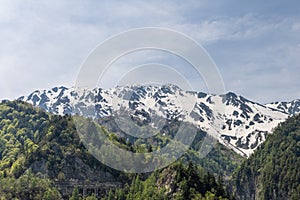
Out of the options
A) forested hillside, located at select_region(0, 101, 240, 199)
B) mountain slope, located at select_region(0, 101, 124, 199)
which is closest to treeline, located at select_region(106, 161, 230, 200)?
forested hillside, located at select_region(0, 101, 240, 199)

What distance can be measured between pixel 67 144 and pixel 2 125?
200ft

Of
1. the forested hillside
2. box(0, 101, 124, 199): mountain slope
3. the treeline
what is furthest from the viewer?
box(0, 101, 124, 199): mountain slope

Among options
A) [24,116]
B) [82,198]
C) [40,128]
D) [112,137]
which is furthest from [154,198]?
[24,116]

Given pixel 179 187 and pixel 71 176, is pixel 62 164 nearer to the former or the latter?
pixel 71 176

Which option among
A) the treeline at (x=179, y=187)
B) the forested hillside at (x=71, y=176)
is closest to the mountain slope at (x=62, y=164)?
the forested hillside at (x=71, y=176)

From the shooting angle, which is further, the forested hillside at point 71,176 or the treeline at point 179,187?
the forested hillside at point 71,176

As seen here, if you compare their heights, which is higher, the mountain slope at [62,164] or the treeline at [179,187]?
the mountain slope at [62,164]

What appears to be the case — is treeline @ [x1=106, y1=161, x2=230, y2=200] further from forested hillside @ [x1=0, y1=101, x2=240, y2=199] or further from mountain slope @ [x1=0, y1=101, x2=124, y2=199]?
mountain slope @ [x1=0, y1=101, x2=124, y2=199]

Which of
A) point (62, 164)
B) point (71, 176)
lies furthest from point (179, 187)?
point (62, 164)

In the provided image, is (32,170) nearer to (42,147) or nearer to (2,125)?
(42,147)

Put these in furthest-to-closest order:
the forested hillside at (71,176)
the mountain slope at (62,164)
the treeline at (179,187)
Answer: the mountain slope at (62,164) → the forested hillside at (71,176) → the treeline at (179,187)

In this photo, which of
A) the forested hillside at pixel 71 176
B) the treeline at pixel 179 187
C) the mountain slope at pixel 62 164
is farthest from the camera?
the mountain slope at pixel 62 164

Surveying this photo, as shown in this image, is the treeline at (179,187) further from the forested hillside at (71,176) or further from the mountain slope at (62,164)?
the mountain slope at (62,164)

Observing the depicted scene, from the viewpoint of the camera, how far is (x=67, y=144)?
122m
